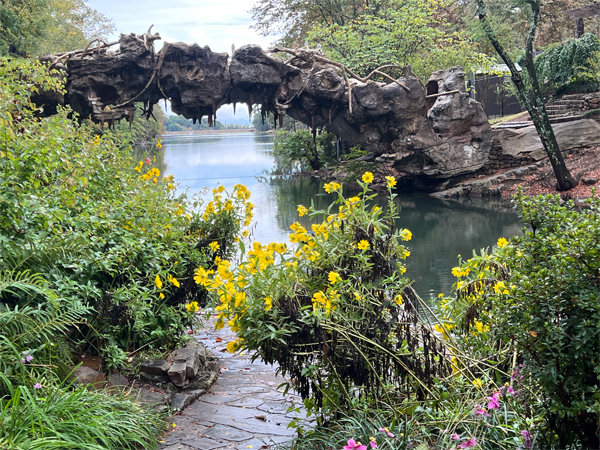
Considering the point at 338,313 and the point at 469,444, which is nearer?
the point at 469,444

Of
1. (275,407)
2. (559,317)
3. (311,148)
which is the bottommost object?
(275,407)

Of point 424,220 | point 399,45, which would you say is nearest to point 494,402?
point 424,220

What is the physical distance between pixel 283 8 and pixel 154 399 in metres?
29.6

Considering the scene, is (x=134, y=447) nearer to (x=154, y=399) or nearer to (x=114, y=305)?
(x=154, y=399)

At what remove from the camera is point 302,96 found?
16719 mm

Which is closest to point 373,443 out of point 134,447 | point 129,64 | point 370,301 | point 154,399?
point 370,301

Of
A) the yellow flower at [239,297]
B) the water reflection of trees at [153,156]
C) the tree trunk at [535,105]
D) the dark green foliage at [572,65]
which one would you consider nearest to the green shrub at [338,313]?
the yellow flower at [239,297]

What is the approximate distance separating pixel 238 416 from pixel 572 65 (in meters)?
20.0

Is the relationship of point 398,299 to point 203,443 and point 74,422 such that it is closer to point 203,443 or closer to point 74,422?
point 203,443

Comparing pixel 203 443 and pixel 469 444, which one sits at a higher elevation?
pixel 469 444

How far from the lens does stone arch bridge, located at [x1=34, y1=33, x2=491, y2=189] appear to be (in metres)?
14.5

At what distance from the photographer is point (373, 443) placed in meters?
2.57

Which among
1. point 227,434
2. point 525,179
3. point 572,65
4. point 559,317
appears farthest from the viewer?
point 572,65

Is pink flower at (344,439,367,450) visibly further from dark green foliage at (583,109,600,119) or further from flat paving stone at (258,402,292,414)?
dark green foliage at (583,109,600,119)
